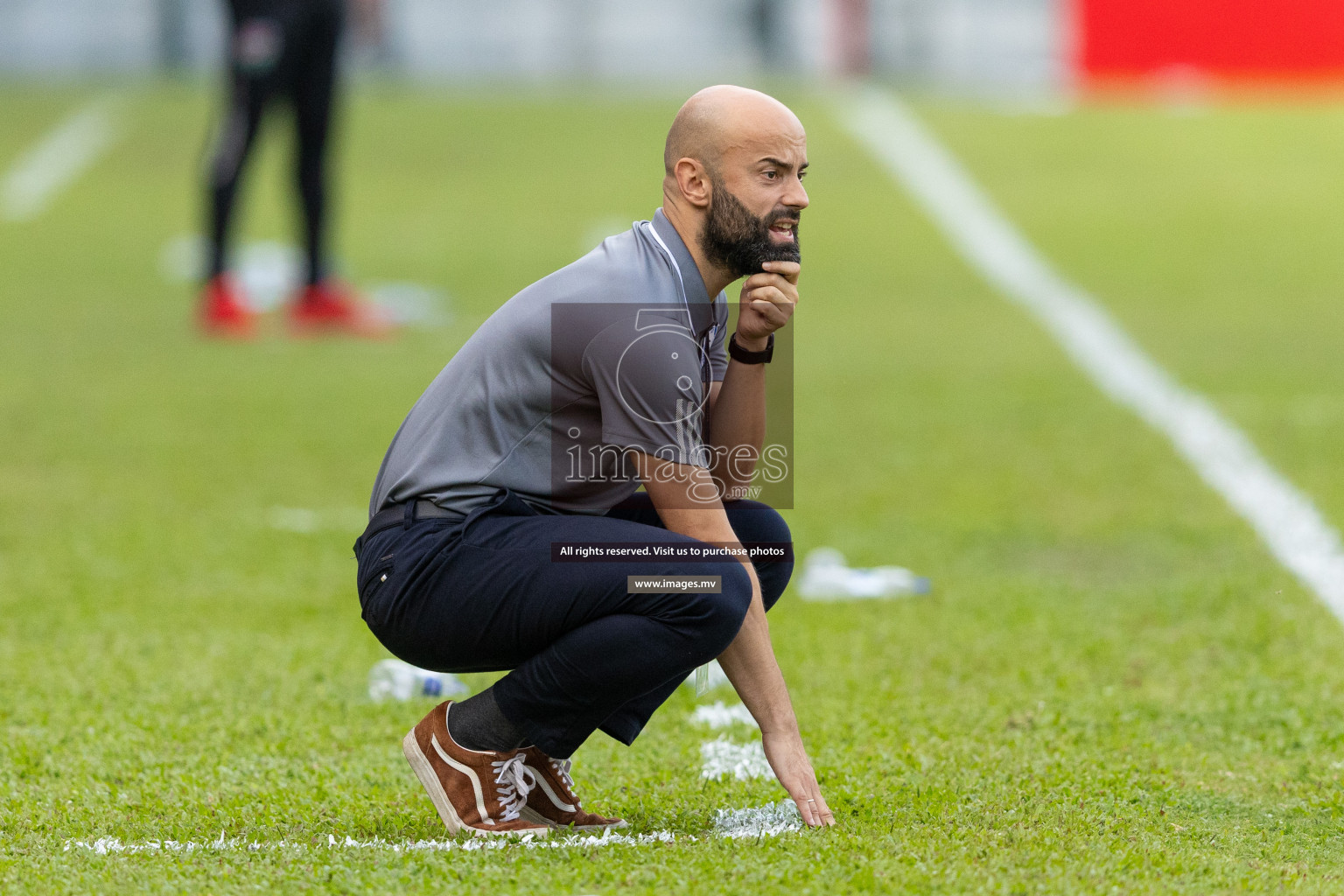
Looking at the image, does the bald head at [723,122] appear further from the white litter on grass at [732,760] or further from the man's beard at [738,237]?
the white litter on grass at [732,760]

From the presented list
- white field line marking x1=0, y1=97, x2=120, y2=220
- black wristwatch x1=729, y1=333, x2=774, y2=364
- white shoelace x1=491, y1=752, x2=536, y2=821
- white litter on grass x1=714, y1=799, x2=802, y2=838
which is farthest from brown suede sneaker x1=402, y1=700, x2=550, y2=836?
white field line marking x1=0, y1=97, x2=120, y2=220

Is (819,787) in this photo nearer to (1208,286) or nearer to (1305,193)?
(1208,286)

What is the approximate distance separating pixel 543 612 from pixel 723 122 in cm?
87

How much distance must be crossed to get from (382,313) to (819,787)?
6.64 metres

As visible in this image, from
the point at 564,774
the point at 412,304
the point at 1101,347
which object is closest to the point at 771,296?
the point at 564,774

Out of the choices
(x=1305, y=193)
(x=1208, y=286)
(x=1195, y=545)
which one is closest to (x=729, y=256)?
(x=1195, y=545)

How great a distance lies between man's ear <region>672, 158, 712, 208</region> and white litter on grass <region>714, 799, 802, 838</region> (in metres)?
1.09

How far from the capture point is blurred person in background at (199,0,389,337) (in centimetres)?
862

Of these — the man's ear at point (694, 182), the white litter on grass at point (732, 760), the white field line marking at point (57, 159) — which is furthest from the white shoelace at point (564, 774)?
the white field line marking at point (57, 159)

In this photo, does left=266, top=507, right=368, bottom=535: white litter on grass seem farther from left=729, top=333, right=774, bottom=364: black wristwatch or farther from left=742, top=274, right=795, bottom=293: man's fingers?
left=742, top=274, right=795, bottom=293: man's fingers

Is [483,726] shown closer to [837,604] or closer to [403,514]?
[403,514]

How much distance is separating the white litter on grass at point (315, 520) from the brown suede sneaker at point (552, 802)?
8.46 ft

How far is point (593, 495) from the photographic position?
320 cm

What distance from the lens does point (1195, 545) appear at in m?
5.51
